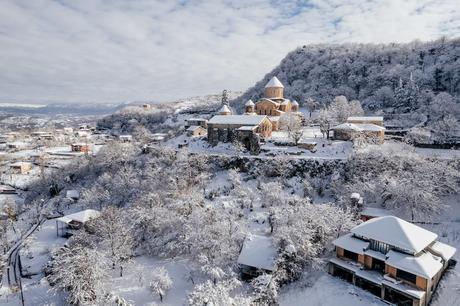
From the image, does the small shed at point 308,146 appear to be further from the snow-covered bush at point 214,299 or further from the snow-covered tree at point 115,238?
the snow-covered bush at point 214,299

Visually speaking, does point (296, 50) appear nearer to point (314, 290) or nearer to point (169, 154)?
point (169, 154)

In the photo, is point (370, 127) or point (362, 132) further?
point (370, 127)

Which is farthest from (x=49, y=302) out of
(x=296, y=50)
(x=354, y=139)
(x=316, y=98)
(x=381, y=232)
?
(x=296, y=50)

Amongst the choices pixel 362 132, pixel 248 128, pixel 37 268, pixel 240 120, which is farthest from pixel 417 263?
pixel 37 268

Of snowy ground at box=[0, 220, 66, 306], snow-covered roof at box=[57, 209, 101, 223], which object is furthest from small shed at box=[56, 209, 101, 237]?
snowy ground at box=[0, 220, 66, 306]

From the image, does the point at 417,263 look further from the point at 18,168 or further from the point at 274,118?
the point at 18,168

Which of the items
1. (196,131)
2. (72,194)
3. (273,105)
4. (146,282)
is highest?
(273,105)
